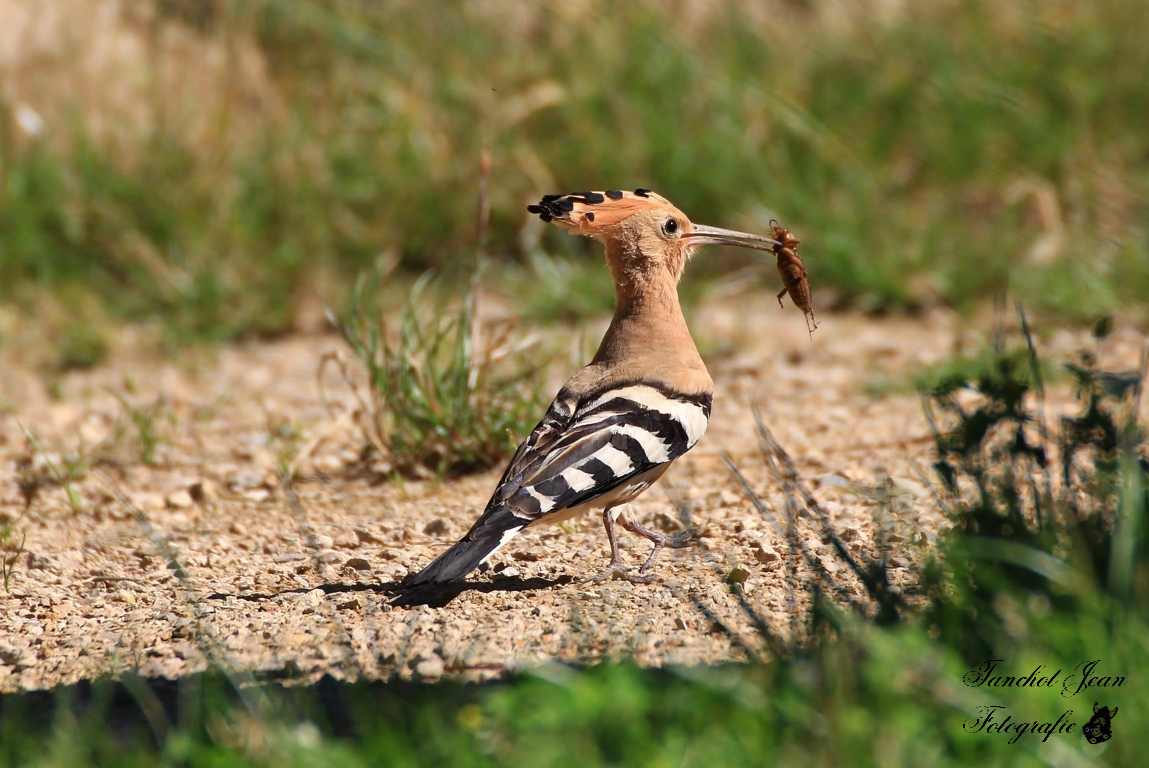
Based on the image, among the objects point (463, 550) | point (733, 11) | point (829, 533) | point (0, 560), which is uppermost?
point (733, 11)

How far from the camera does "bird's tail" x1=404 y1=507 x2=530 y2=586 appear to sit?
2693 millimetres

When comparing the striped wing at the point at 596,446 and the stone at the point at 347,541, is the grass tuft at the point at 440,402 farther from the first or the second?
the striped wing at the point at 596,446

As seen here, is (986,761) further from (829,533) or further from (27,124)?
(27,124)

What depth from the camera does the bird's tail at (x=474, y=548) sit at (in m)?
2.69

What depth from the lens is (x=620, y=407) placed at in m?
3.07

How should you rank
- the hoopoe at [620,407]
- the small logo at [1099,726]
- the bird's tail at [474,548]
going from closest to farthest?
the small logo at [1099,726] → the bird's tail at [474,548] → the hoopoe at [620,407]

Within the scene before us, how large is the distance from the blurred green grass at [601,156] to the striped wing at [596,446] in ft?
8.10

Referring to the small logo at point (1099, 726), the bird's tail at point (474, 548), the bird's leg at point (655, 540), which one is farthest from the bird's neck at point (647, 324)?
the small logo at point (1099, 726)

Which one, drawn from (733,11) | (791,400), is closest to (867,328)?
(791,400)

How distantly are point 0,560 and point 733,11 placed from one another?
181 inches

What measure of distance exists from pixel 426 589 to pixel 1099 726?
141cm

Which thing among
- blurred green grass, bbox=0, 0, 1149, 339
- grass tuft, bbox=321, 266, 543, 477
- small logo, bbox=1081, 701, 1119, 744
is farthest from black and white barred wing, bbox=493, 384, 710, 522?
blurred green grass, bbox=0, 0, 1149, 339

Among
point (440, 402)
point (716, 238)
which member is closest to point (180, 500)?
point (440, 402)

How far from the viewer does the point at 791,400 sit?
4.53 m
